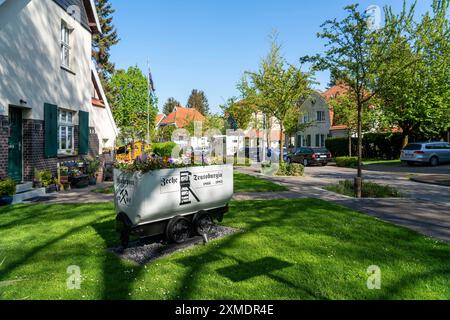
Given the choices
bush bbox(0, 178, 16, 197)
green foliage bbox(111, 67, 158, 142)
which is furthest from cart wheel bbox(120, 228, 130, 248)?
green foliage bbox(111, 67, 158, 142)

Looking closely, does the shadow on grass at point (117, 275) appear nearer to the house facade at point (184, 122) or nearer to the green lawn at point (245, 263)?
the green lawn at point (245, 263)

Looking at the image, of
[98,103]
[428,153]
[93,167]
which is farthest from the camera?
[428,153]

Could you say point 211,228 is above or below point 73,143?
below

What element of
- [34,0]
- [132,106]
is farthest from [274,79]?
[132,106]

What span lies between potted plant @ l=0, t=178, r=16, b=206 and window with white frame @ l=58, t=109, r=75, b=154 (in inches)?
168

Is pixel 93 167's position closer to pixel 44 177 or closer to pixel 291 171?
pixel 44 177

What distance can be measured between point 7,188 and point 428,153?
25.3 metres

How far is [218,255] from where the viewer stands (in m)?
5.27

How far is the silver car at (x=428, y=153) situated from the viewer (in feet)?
80.0

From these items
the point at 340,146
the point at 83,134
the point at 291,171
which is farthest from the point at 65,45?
the point at 340,146

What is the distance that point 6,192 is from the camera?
31.4 feet

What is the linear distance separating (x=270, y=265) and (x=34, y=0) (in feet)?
39.5

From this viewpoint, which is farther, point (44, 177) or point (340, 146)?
point (340, 146)
